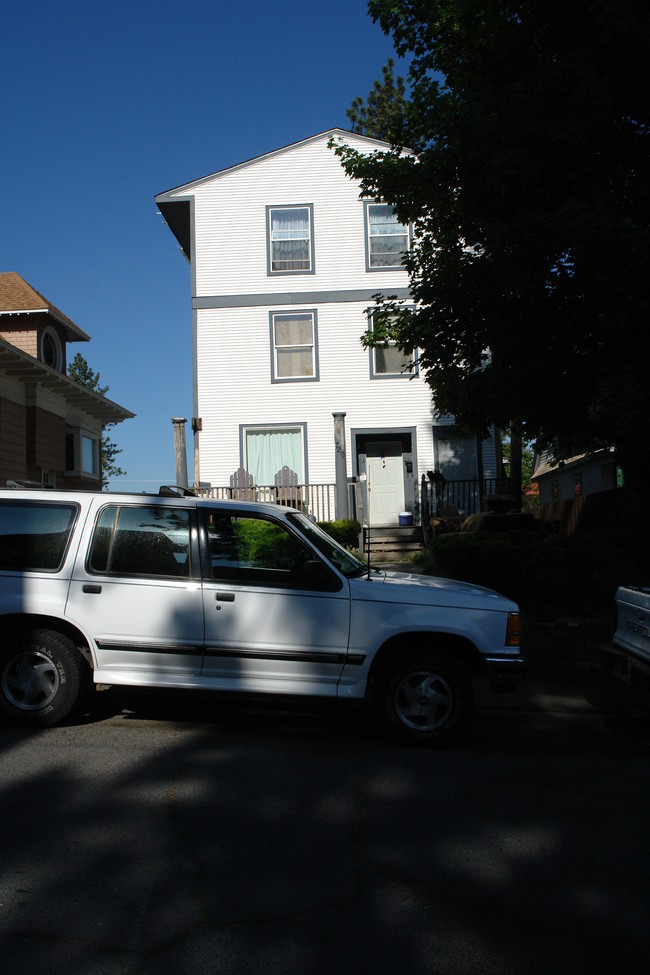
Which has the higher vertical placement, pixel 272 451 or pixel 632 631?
pixel 272 451

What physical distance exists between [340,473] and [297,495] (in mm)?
1162

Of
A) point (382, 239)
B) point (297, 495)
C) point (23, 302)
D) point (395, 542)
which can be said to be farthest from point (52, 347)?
point (395, 542)

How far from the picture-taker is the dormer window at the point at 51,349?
23.0 metres

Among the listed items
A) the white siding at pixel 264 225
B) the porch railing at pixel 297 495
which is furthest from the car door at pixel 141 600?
the white siding at pixel 264 225

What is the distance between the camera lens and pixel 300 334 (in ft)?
72.3

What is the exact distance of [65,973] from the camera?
10.1ft

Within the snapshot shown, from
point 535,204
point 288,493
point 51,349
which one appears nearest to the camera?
point 535,204

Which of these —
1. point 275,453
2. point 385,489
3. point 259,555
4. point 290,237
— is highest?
point 290,237

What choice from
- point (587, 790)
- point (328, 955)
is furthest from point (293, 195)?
point (328, 955)

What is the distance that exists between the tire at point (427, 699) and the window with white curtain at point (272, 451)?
15.7m

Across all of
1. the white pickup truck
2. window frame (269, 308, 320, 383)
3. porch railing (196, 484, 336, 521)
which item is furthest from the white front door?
the white pickup truck

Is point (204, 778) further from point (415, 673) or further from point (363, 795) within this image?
point (415, 673)

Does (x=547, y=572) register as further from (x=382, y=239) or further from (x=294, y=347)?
(x=382, y=239)

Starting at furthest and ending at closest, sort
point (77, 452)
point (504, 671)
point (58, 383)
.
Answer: point (77, 452), point (58, 383), point (504, 671)
